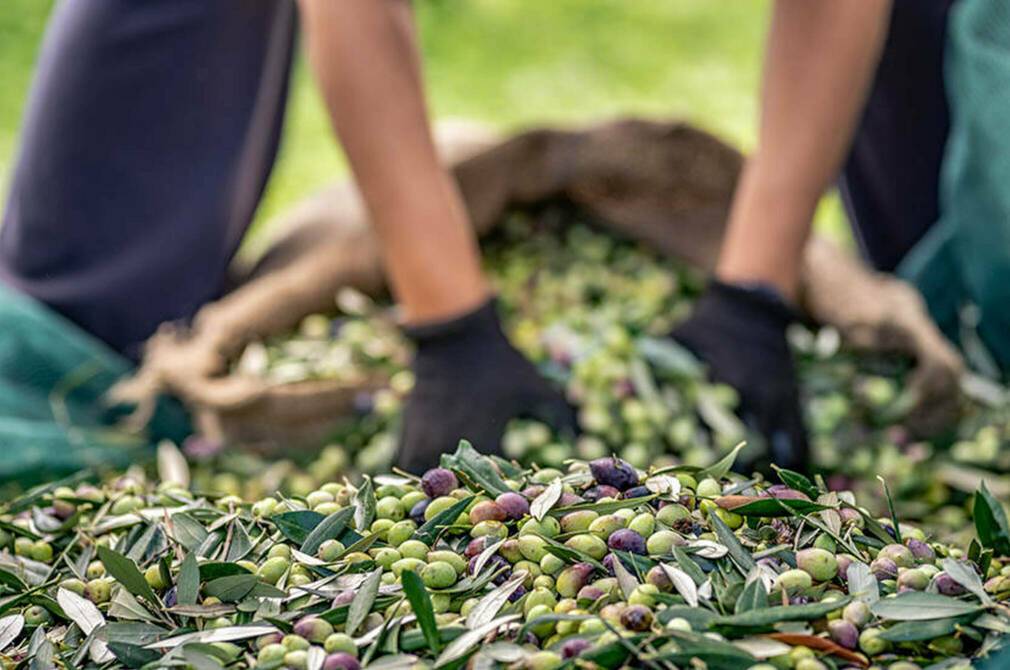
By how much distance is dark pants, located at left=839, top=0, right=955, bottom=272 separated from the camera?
96.7 inches

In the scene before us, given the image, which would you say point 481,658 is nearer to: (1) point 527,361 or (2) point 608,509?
(2) point 608,509

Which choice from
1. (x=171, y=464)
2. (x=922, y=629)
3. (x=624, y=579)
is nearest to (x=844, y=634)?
(x=922, y=629)

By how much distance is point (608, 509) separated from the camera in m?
1.04

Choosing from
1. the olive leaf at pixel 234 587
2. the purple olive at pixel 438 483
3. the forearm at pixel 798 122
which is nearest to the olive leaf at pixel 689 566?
the purple olive at pixel 438 483

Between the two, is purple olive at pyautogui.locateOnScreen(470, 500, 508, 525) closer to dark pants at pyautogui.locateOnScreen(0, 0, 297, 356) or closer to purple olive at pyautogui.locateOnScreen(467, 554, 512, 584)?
purple olive at pyautogui.locateOnScreen(467, 554, 512, 584)

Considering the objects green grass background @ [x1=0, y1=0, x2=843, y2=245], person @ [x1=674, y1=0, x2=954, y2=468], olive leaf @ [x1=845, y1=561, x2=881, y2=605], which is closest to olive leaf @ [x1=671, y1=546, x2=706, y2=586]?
olive leaf @ [x1=845, y1=561, x2=881, y2=605]

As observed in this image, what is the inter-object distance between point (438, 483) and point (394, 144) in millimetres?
789

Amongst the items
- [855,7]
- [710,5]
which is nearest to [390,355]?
[855,7]

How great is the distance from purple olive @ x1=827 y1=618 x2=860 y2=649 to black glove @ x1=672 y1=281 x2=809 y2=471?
919 mm

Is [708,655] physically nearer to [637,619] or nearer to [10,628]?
[637,619]

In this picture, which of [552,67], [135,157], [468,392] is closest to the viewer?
[468,392]

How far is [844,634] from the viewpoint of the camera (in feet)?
2.97

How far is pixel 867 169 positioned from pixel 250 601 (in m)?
1.88

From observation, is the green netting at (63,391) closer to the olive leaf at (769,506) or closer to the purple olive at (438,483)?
the purple olive at (438,483)
